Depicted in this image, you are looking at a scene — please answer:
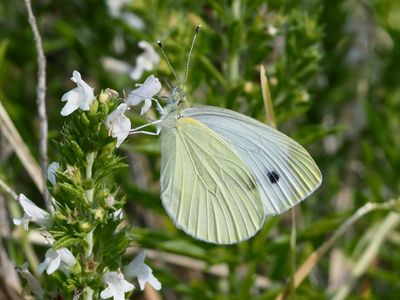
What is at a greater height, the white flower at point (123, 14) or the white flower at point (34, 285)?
the white flower at point (123, 14)

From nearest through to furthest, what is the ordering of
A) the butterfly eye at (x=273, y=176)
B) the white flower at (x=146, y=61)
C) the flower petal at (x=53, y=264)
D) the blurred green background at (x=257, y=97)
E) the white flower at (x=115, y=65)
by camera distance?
the flower petal at (x=53, y=264), the butterfly eye at (x=273, y=176), the white flower at (x=146, y=61), the blurred green background at (x=257, y=97), the white flower at (x=115, y=65)

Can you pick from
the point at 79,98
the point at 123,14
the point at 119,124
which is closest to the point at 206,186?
the point at 119,124

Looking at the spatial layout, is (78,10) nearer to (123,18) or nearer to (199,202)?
(123,18)

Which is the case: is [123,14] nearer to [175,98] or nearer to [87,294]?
[175,98]

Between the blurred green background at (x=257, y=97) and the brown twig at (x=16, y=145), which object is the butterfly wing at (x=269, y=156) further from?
the brown twig at (x=16, y=145)

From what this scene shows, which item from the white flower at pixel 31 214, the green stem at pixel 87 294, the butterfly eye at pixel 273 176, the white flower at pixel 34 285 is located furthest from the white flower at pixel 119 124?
the butterfly eye at pixel 273 176

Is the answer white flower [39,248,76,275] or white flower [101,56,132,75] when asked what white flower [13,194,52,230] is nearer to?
white flower [39,248,76,275]
